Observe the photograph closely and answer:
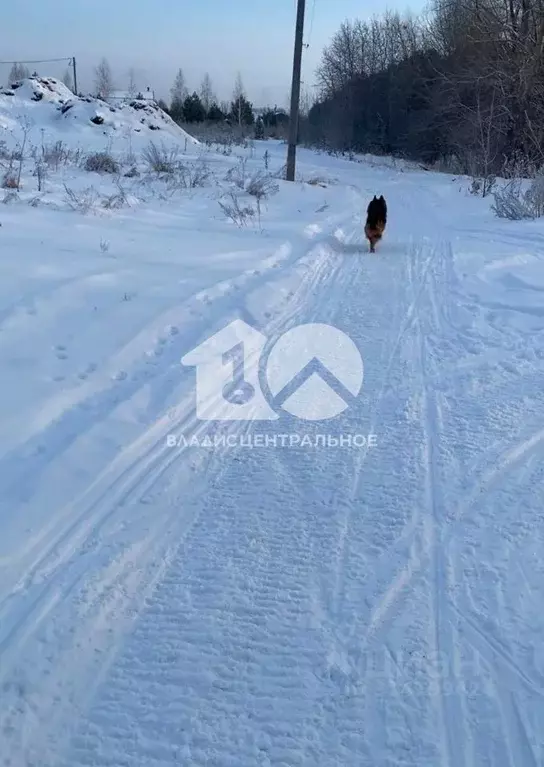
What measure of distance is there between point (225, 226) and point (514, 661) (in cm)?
1089

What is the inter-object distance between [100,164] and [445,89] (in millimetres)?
23750

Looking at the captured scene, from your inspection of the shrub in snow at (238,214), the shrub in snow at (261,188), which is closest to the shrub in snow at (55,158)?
the shrub in snow at (261,188)

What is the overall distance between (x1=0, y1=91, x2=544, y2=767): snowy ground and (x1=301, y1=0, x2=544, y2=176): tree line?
1920 centimetres

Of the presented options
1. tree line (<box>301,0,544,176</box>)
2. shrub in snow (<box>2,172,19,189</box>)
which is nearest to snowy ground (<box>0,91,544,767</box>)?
shrub in snow (<box>2,172,19,189</box>)

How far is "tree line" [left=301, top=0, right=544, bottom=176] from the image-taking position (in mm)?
26766

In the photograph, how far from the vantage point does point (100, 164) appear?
17141mm

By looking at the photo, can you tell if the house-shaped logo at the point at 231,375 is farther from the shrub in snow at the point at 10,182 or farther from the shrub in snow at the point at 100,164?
the shrub in snow at the point at 100,164

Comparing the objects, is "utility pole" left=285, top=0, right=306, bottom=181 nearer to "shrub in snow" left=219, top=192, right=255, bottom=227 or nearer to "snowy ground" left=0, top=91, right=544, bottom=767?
"shrub in snow" left=219, top=192, right=255, bottom=227

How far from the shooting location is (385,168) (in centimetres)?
3744

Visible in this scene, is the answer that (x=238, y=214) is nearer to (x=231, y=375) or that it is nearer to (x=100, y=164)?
(x=100, y=164)

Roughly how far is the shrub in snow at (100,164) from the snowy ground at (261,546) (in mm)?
10082

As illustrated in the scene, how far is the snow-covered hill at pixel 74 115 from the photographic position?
28062 mm

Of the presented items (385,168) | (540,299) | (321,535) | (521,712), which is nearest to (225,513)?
(321,535)

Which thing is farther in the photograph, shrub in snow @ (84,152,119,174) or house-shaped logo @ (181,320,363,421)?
shrub in snow @ (84,152,119,174)
